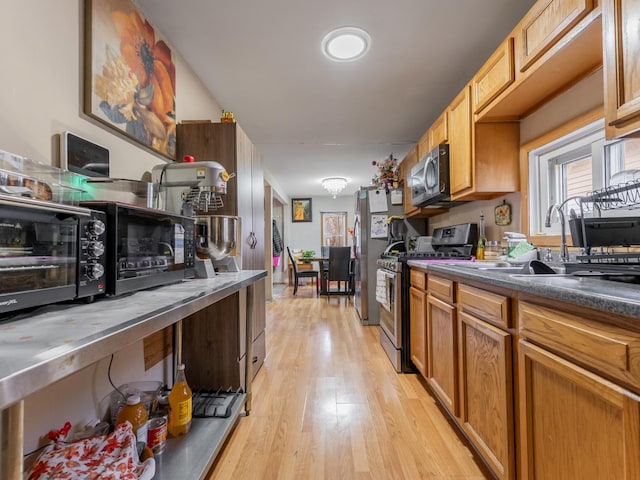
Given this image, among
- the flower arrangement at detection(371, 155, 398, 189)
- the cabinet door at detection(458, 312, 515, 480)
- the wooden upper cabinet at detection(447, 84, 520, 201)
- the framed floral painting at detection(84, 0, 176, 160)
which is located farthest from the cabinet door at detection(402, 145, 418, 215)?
the framed floral painting at detection(84, 0, 176, 160)

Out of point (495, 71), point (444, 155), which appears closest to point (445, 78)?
point (444, 155)

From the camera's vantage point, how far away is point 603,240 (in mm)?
1208

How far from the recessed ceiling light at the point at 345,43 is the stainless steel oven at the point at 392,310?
155cm

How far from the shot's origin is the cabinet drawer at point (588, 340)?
65cm

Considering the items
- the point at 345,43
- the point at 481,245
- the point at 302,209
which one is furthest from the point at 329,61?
the point at 302,209

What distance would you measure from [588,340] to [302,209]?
7666mm

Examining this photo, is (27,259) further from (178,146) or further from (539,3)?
(539,3)

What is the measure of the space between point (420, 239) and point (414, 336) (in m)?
1.51

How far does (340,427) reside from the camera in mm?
1630

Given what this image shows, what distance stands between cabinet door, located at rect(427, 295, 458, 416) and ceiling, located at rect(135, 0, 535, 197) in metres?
1.68

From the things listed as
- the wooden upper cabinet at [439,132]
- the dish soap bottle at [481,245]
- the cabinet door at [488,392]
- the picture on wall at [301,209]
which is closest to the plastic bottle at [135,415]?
the cabinet door at [488,392]

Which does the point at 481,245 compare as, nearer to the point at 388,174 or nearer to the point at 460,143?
the point at 460,143

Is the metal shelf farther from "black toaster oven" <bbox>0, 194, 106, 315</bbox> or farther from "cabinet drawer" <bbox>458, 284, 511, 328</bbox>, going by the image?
"cabinet drawer" <bbox>458, 284, 511, 328</bbox>

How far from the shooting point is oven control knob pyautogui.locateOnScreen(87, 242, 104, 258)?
2.63 ft
